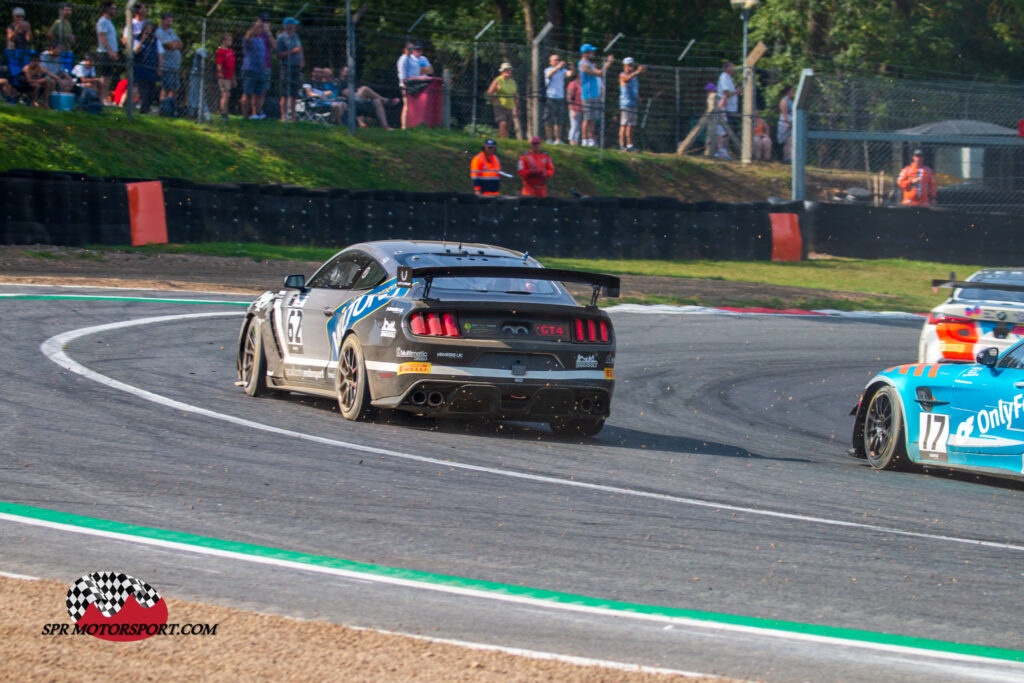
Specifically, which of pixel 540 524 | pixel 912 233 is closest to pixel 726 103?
pixel 912 233

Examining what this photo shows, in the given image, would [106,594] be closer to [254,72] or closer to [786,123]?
[254,72]

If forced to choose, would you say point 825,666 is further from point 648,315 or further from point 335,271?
point 648,315

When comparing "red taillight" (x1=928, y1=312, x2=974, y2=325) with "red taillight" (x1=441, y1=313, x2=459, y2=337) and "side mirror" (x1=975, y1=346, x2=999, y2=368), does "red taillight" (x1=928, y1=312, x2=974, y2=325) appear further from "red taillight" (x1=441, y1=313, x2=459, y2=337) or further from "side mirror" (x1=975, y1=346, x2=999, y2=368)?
"red taillight" (x1=441, y1=313, x2=459, y2=337)

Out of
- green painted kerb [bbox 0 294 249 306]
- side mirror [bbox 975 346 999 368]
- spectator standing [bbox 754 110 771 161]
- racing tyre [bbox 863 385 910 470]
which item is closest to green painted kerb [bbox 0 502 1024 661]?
side mirror [bbox 975 346 999 368]

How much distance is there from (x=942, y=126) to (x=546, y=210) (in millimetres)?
9528

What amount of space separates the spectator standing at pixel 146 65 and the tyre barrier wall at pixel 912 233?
40.3 ft

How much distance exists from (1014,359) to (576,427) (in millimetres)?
2957

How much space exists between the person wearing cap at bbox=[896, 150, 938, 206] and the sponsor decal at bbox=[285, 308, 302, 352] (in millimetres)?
18076

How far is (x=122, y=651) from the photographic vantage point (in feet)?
13.0

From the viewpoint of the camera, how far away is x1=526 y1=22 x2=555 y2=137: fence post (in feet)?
85.7

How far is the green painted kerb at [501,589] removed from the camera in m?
4.45

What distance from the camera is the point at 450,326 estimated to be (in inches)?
337

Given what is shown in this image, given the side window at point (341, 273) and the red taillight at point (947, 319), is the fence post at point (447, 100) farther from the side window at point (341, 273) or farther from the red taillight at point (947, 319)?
the side window at point (341, 273)

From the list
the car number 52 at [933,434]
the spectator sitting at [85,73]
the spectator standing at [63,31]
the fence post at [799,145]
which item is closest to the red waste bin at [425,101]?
the spectator sitting at [85,73]
